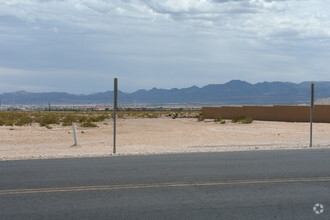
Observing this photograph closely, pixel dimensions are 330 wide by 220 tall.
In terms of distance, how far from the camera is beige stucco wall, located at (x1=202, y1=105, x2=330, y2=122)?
4466cm

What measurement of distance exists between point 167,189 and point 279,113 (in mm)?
41949

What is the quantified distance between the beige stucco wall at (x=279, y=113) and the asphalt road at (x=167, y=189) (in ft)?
101

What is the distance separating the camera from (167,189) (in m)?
10.3

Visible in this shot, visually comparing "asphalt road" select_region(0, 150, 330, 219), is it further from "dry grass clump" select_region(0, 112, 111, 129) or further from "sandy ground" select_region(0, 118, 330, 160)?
"dry grass clump" select_region(0, 112, 111, 129)

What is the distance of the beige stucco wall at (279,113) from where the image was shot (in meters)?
44.7

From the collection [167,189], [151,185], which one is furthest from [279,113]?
[167,189]

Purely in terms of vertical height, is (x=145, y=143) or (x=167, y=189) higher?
(x=167, y=189)

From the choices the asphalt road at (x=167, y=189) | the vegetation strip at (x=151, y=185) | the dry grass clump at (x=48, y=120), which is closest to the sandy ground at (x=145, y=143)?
the asphalt road at (x=167, y=189)

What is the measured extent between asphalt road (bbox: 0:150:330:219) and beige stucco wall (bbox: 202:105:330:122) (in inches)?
1217

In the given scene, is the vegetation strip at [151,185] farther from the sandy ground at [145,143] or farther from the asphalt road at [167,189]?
the sandy ground at [145,143]

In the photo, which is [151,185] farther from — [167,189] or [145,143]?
[145,143]

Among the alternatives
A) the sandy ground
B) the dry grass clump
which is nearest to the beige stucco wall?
the sandy ground

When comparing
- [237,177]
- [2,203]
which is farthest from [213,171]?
[2,203]

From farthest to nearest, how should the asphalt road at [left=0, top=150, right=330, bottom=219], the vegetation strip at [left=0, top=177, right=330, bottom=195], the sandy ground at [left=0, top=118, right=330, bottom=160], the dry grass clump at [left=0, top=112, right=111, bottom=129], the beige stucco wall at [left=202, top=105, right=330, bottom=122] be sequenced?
the dry grass clump at [left=0, top=112, right=111, bottom=129] → the beige stucco wall at [left=202, top=105, right=330, bottom=122] → the sandy ground at [left=0, top=118, right=330, bottom=160] → the vegetation strip at [left=0, top=177, right=330, bottom=195] → the asphalt road at [left=0, top=150, right=330, bottom=219]
